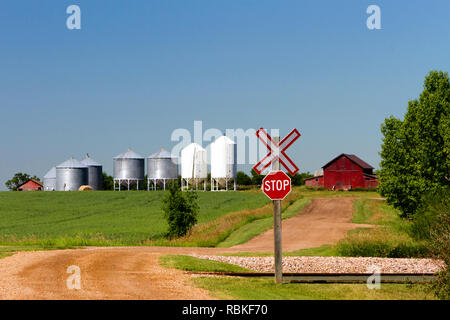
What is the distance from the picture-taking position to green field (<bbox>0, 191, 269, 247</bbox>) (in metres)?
41.3

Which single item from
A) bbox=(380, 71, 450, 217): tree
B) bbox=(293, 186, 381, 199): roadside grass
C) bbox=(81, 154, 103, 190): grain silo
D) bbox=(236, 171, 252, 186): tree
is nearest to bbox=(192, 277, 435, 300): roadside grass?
bbox=(380, 71, 450, 217): tree

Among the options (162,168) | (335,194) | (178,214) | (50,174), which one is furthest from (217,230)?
(50,174)

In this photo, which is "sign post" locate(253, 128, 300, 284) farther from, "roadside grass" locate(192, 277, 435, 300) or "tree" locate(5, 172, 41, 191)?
"tree" locate(5, 172, 41, 191)

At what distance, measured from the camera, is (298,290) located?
50.4 ft

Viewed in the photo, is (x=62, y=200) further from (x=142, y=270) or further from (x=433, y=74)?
(x=142, y=270)

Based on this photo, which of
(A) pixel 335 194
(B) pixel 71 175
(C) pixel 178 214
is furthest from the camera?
(B) pixel 71 175

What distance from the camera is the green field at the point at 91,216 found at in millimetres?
41281

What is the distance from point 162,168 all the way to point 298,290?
9830cm

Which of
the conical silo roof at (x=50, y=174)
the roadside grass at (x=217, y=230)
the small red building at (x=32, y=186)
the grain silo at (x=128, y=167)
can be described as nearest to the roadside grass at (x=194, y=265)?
the roadside grass at (x=217, y=230)

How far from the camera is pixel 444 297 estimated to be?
1561 centimetres

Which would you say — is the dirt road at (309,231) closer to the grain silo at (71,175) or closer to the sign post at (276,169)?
the sign post at (276,169)

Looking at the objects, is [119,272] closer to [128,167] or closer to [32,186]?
[128,167]

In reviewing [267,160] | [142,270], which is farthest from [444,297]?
[142,270]
